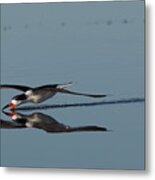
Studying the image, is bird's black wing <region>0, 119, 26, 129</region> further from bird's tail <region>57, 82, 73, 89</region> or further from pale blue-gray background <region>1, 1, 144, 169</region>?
bird's tail <region>57, 82, 73, 89</region>

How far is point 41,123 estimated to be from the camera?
1626mm

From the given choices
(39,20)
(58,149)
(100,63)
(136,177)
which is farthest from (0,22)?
(136,177)

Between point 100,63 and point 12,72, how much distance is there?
30 centimetres

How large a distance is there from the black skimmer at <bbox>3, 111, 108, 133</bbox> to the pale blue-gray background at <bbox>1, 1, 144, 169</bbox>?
17 mm

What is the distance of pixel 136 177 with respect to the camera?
5.24ft

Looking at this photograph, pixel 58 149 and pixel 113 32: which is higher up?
pixel 113 32

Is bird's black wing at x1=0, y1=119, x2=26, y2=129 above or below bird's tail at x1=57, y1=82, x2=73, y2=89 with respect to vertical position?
below

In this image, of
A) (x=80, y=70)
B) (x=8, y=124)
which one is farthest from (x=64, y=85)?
(x=8, y=124)

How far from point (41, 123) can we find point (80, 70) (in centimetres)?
22

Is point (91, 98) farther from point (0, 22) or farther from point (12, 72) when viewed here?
point (0, 22)

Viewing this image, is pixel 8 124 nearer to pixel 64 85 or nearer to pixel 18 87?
pixel 18 87

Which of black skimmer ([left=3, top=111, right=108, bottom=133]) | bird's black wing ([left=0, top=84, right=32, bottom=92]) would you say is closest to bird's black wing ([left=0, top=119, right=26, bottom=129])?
black skimmer ([left=3, top=111, right=108, bottom=133])

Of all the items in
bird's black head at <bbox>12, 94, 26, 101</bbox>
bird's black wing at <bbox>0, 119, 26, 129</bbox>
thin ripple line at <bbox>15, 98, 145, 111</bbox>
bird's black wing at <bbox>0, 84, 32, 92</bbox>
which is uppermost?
bird's black wing at <bbox>0, 84, 32, 92</bbox>

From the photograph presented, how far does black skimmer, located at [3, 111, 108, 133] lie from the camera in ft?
5.26
